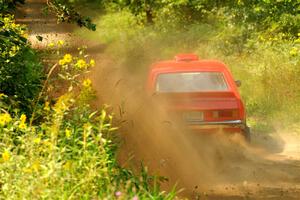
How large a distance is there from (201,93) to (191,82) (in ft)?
1.39

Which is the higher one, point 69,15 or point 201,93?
point 69,15

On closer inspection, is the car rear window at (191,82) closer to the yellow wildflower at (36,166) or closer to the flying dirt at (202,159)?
the flying dirt at (202,159)

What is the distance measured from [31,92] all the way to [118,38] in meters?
20.7

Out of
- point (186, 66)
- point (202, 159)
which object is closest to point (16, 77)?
point (202, 159)

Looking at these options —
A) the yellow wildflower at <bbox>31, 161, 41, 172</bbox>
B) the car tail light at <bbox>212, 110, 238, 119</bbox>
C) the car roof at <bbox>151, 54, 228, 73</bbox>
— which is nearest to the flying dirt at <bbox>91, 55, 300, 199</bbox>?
the car tail light at <bbox>212, 110, 238, 119</bbox>

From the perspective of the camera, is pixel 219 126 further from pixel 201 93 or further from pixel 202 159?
pixel 201 93

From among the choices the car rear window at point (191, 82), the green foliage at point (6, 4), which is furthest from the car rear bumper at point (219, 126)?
the green foliage at point (6, 4)

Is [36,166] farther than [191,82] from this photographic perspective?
No

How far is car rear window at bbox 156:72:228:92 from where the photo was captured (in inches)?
479

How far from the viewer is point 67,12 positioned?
30.4 ft

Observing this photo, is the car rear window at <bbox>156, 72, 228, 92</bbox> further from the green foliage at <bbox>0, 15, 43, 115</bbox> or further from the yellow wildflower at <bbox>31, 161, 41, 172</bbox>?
the yellow wildflower at <bbox>31, 161, 41, 172</bbox>

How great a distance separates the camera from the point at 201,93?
39.2 feet

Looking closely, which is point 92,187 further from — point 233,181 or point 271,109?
point 271,109

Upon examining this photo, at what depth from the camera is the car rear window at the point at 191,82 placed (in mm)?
12156
